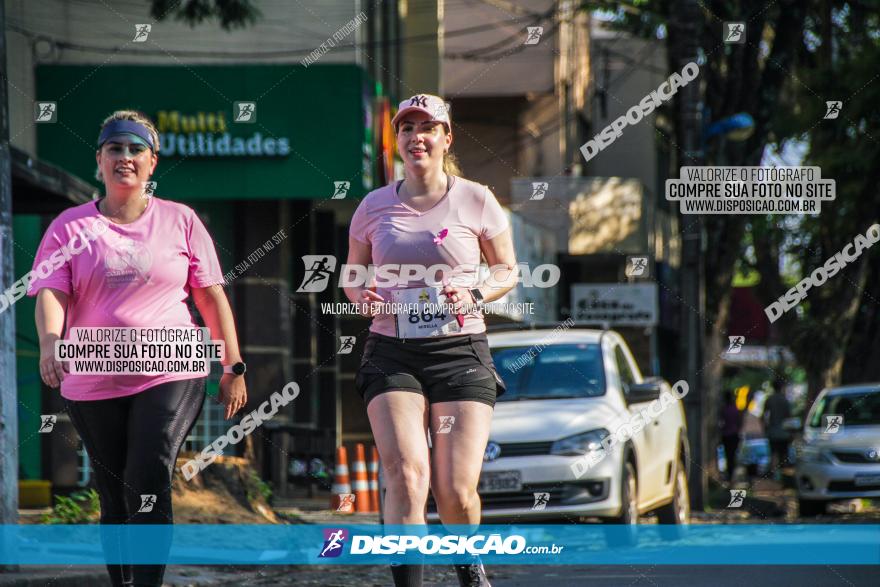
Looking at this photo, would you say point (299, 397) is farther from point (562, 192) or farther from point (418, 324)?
point (418, 324)

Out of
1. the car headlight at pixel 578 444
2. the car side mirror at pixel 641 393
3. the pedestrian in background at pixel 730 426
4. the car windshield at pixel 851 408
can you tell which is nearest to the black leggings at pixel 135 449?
the car headlight at pixel 578 444

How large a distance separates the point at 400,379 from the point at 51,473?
1282cm

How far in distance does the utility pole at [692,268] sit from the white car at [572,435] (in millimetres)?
5374

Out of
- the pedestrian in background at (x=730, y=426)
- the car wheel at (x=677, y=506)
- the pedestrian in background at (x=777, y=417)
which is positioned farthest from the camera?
the pedestrian in background at (x=730, y=426)

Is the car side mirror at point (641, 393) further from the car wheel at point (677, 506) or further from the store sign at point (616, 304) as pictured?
the store sign at point (616, 304)

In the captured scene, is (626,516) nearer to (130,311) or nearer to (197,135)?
(130,311)

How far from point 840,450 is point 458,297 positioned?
1262 cm

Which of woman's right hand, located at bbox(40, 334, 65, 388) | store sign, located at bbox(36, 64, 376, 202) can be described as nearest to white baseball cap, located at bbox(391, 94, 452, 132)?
woman's right hand, located at bbox(40, 334, 65, 388)

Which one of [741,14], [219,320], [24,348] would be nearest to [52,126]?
[24,348]

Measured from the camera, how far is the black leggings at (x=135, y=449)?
20.1ft

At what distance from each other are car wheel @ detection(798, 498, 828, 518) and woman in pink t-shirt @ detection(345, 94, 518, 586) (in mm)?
12652

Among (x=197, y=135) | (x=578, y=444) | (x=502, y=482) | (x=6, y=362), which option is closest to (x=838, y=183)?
(x=197, y=135)

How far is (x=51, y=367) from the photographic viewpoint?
6.26 metres

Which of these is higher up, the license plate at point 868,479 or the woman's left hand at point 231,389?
the woman's left hand at point 231,389
